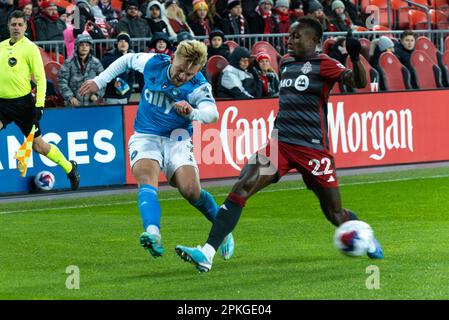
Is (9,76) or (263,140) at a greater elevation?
(9,76)

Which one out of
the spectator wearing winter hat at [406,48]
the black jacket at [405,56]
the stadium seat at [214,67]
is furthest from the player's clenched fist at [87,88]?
the spectator wearing winter hat at [406,48]

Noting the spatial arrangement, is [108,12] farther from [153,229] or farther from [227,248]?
[153,229]

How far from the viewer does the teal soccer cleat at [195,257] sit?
10744 mm

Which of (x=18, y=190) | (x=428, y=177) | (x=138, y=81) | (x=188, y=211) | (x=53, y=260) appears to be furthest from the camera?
(x=138, y=81)

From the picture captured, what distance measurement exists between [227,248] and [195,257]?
4.83ft

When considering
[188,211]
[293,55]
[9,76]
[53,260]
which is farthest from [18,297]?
[9,76]

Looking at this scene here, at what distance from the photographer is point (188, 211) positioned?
17.0 meters

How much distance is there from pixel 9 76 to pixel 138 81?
4615mm

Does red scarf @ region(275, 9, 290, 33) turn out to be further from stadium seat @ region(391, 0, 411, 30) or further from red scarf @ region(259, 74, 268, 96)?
stadium seat @ region(391, 0, 411, 30)

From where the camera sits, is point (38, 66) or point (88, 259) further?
point (38, 66)

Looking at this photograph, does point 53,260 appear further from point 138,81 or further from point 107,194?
point 138,81

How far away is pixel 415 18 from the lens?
2962 cm

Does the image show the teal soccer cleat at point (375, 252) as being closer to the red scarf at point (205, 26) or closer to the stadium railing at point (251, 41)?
the stadium railing at point (251, 41)

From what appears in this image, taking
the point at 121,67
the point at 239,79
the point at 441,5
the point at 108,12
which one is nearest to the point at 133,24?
the point at 108,12
